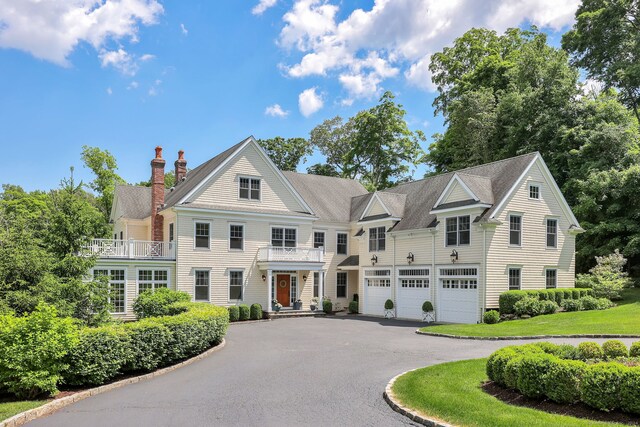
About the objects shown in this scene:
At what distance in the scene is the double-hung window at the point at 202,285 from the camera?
97.2 feet

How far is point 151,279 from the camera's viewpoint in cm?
2845

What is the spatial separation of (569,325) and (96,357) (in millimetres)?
17018

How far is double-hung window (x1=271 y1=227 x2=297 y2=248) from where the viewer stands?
32.6m

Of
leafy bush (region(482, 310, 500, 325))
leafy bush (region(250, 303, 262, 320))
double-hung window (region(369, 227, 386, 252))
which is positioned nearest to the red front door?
leafy bush (region(250, 303, 262, 320))

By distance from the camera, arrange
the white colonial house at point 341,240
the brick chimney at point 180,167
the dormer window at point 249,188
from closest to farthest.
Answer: the white colonial house at point 341,240 < the dormer window at point 249,188 < the brick chimney at point 180,167

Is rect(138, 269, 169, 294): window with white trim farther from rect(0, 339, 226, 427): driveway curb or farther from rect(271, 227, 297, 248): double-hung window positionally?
rect(0, 339, 226, 427): driveway curb

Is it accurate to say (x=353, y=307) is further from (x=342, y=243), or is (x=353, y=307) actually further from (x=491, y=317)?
(x=491, y=317)

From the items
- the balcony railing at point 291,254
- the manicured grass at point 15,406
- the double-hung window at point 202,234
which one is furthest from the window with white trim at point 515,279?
the manicured grass at point 15,406

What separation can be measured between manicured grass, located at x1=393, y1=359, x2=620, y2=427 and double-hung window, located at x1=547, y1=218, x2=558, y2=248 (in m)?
16.8

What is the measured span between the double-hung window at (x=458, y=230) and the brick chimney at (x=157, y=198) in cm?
1673

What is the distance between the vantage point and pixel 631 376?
319 inches

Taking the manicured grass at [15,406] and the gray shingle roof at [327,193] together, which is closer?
the manicured grass at [15,406]

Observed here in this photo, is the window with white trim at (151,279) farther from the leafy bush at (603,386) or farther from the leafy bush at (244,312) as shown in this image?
the leafy bush at (603,386)

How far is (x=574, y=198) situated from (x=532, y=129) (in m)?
6.33
